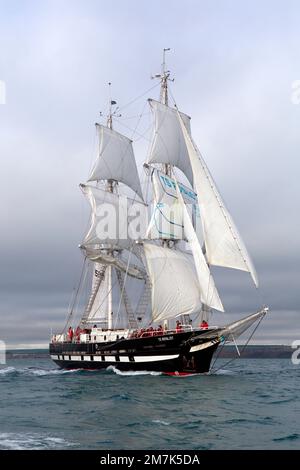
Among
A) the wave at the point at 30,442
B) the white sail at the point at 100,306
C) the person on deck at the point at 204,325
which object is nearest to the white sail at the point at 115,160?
the white sail at the point at 100,306

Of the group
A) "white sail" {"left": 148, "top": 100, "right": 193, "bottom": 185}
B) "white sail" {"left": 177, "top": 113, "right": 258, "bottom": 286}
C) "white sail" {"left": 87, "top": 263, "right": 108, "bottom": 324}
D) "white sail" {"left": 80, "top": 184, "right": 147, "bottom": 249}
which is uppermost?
"white sail" {"left": 148, "top": 100, "right": 193, "bottom": 185}

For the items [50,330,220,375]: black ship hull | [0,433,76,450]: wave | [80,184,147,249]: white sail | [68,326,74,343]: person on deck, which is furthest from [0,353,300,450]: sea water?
[80,184,147,249]: white sail

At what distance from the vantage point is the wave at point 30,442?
61.5ft

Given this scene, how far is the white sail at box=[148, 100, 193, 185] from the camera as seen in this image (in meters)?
59.7

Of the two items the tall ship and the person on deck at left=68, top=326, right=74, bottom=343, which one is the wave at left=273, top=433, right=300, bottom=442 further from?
the person on deck at left=68, top=326, right=74, bottom=343

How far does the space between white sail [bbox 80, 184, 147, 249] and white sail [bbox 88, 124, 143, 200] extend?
2137 mm

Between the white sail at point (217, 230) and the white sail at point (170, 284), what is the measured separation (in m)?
6.94

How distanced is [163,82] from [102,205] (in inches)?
642

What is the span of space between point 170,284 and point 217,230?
9312 millimetres

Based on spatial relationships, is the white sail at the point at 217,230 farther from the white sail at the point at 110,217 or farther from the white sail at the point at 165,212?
the white sail at the point at 110,217

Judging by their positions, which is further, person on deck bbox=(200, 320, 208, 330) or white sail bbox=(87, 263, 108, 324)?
white sail bbox=(87, 263, 108, 324)

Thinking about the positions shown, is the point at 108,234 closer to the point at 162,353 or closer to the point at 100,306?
the point at 100,306
